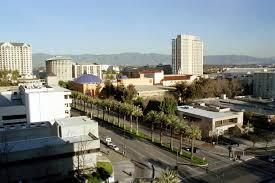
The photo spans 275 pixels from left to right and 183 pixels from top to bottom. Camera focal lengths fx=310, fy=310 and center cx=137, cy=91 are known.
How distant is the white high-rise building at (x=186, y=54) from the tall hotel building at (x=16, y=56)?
69.8 m

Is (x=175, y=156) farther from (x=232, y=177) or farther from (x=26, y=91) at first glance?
(x=26, y=91)

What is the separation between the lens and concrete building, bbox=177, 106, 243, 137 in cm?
4519

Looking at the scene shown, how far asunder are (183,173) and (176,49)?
124512mm

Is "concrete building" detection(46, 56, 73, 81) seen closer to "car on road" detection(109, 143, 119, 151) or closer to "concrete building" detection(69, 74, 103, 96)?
"concrete building" detection(69, 74, 103, 96)

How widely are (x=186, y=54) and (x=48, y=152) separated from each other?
128 metres

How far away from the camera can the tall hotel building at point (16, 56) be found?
13762 centimetres

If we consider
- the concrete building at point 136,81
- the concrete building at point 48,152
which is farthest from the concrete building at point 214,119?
the concrete building at point 136,81

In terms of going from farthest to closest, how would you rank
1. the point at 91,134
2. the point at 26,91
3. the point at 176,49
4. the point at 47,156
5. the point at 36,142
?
the point at 176,49 → the point at 26,91 → the point at 91,134 → the point at 36,142 → the point at 47,156

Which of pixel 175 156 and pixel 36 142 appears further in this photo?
pixel 175 156

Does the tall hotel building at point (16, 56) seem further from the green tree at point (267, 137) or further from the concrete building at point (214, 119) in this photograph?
the green tree at point (267, 137)

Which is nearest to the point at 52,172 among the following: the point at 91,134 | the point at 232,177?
the point at 91,134

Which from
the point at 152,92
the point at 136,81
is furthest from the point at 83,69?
the point at 152,92

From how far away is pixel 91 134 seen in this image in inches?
1348

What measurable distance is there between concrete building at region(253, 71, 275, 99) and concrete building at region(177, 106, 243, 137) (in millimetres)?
34699
